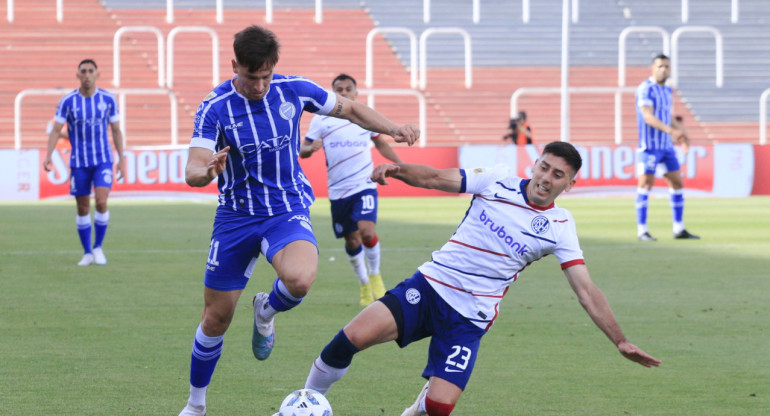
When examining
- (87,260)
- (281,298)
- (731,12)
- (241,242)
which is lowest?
(87,260)

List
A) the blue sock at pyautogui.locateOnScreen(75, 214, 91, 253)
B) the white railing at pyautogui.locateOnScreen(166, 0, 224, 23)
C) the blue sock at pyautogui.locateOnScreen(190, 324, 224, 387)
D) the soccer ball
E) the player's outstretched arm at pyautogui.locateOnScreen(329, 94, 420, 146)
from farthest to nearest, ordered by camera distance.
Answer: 1. the white railing at pyautogui.locateOnScreen(166, 0, 224, 23)
2. the blue sock at pyautogui.locateOnScreen(75, 214, 91, 253)
3. the player's outstretched arm at pyautogui.locateOnScreen(329, 94, 420, 146)
4. the blue sock at pyautogui.locateOnScreen(190, 324, 224, 387)
5. the soccer ball

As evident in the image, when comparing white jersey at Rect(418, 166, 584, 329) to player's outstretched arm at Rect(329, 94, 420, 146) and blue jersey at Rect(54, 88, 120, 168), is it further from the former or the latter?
blue jersey at Rect(54, 88, 120, 168)

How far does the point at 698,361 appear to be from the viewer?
25.7 ft

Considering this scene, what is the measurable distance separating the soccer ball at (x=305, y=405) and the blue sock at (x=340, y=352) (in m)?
0.22

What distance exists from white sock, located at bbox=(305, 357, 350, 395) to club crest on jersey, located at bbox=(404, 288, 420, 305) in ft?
1.56

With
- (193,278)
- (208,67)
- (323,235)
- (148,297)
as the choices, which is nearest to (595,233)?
(323,235)

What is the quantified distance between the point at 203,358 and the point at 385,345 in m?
2.32

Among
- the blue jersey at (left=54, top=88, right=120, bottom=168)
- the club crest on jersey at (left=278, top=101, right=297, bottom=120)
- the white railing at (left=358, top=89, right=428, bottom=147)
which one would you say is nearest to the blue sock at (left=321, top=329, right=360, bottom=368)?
the club crest on jersey at (left=278, top=101, right=297, bottom=120)

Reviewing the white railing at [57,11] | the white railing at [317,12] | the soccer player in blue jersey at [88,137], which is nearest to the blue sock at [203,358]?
the soccer player in blue jersey at [88,137]

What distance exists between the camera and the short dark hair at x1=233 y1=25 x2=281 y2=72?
5.94 metres

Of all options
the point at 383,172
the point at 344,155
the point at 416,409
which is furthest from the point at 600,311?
the point at 344,155

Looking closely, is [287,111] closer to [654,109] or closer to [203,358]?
[203,358]

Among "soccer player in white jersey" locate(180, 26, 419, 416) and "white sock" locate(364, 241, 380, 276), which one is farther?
"white sock" locate(364, 241, 380, 276)

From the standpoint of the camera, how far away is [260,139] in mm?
6246
